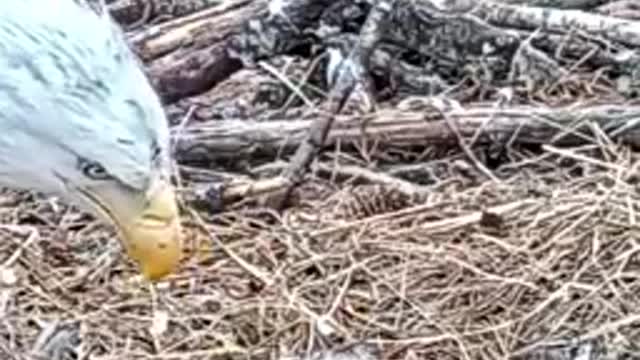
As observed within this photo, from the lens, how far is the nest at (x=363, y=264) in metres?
3.64

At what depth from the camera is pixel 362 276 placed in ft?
12.5

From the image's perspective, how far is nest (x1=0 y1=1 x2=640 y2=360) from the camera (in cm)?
364

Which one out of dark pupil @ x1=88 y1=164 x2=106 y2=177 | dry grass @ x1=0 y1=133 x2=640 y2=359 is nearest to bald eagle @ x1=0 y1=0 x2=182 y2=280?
dark pupil @ x1=88 y1=164 x2=106 y2=177

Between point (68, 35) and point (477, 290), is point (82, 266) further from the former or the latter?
point (68, 35)

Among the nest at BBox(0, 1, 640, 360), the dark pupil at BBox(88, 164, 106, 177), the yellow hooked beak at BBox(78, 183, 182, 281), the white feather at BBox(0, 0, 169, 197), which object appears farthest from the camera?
the nest at BBox(0, 1, 640, 360)

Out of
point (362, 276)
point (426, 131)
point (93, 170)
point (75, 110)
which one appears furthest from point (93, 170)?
point (426, 131)

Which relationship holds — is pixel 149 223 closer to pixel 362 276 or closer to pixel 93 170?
pixel 93 170

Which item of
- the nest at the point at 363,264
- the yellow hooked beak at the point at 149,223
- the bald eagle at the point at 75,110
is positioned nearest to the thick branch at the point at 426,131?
the nest at the point at 363,264

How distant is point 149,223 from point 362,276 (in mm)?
924

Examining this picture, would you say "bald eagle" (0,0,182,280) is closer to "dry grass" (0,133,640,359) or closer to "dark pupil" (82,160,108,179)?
"dark pupil" (82,160,108,179)

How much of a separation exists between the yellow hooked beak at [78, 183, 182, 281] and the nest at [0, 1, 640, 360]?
621 mm

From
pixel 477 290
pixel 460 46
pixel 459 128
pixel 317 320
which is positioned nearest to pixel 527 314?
pixel 477 290

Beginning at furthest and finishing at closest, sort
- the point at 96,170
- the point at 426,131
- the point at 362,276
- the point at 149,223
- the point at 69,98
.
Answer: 1. the point at 426,131
2. the point at 362,276
3. the point at 149,223
4. the point at 96,170
5. the point at 69,98

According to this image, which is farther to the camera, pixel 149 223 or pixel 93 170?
pixel 149 223
